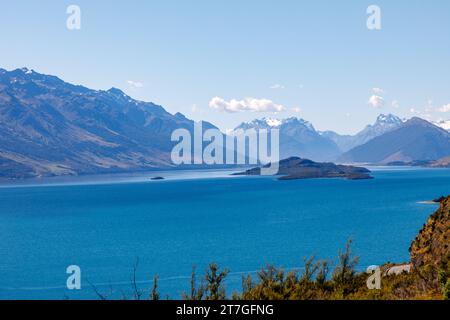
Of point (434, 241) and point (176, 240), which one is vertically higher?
point (434, 241)

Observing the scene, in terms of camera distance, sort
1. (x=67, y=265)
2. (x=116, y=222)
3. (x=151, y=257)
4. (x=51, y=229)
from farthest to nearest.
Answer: (x=116, y=222) → (x=51, y=229) → (x=151, y=257) → (x=67, y=265)

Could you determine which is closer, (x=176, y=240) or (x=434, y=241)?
(x=434, y=241)

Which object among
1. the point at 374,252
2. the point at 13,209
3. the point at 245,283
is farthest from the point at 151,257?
the point at 13,209

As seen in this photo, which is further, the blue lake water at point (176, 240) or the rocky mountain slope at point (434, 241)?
the blue lake water at point (176, 240)

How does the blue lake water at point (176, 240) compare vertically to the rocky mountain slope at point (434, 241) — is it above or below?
below

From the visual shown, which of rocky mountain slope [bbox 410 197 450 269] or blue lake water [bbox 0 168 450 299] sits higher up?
rocky mountain slope [bbox 410 197 450 269]

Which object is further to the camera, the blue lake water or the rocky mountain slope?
the blue lake water
